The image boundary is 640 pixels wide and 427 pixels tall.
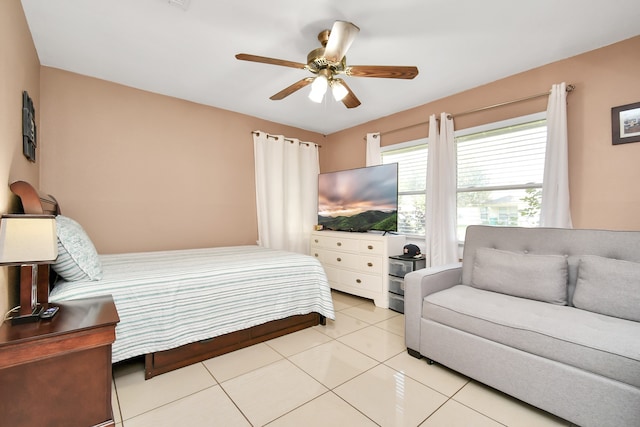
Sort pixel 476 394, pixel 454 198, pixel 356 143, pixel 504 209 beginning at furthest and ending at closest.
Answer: pixel 356 143, pixel 454 198, pixel 504 209, pixel 476 394

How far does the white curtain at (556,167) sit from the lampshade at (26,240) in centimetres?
350

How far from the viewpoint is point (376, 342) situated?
2.41 metres

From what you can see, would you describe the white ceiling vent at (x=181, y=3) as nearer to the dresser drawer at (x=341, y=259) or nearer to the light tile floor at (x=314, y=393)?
the light tile floor at (x=314, y=393)

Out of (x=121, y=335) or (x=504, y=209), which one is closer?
A: (x=121, y=335)

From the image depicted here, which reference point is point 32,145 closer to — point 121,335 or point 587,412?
point 121,335

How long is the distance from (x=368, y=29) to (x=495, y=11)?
85 centimetres

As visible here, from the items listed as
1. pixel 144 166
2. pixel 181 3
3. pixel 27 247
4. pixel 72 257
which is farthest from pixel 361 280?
pixel 181 3

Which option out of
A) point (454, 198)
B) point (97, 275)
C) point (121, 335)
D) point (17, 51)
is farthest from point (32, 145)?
point (454, 198)

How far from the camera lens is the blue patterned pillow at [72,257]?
1672 millimetres

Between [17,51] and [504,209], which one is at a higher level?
[17,51]

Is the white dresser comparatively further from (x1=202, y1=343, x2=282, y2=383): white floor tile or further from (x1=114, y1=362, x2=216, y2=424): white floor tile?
(x1=114, y1=362, x2=216, y2=424): white floor tile

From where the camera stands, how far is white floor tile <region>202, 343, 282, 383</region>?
195 cm

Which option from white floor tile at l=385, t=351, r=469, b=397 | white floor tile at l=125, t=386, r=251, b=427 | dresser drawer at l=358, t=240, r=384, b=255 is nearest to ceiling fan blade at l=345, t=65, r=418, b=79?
dresser drawer at l=358, t=240, r=384, b=255

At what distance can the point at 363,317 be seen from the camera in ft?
9.82
